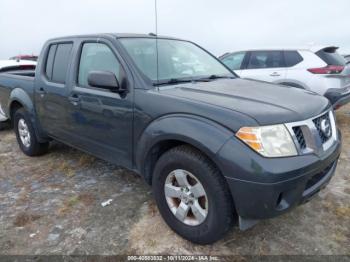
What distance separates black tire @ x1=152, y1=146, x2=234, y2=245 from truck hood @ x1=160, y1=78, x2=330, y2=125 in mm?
452

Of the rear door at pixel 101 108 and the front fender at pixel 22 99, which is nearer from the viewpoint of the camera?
the rear door at pixel 101 108

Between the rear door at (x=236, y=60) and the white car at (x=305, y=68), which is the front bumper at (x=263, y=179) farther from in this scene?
the rear door at (x=236, y=60)

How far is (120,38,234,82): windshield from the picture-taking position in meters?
3.08

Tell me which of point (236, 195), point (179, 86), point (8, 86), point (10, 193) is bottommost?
point (10, 193)

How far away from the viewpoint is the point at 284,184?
2.10 metres

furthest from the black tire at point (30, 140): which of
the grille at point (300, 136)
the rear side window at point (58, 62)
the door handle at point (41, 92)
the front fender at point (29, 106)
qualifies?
the grille at point (300, 136)

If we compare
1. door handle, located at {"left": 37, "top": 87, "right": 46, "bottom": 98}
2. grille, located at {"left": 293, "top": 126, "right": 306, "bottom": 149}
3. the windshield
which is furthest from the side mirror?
grille, located at {"left": 293, "top": 126, "right": 306, "bottom": 149}

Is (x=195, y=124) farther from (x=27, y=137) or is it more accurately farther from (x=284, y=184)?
(x=27, y=137)

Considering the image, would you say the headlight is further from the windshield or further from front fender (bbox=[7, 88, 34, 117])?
front fender (bbox=[7, 88, 34, 117])

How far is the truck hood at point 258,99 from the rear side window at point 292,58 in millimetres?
3572

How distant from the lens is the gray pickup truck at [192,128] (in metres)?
2.15

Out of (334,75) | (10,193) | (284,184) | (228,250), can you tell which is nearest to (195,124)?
(284,184)

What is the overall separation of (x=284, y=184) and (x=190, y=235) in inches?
35.9

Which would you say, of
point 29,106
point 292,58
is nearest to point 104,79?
point 29,106
